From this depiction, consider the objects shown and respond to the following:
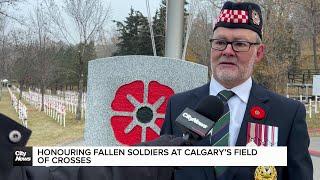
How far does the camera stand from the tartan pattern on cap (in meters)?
2.07

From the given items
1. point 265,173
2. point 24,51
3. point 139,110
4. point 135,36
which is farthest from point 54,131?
point 265,173

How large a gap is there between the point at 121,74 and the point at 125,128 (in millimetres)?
370

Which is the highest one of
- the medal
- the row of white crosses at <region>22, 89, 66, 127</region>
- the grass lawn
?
the medal

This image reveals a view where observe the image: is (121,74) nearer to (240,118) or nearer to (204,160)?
(240,118)

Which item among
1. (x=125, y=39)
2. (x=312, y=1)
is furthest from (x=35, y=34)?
(x=312, y=1)

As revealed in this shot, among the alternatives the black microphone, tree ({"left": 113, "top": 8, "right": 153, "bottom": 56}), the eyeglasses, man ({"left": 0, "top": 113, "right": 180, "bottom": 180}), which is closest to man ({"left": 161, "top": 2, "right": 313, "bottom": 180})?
the eyeglasses

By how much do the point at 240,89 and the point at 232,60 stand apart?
131 millimetres

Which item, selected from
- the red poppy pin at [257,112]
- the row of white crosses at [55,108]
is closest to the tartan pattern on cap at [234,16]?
the red poppy pin at [257,112]

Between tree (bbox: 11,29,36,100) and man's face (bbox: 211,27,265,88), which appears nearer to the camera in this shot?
man's face (bbox: 211,27,265,88)

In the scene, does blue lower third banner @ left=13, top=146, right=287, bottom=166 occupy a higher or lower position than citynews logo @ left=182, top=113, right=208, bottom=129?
lower

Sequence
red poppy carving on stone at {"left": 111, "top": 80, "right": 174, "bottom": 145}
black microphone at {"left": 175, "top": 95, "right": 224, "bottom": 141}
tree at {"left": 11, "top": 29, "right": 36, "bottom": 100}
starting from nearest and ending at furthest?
black microphone at {"left": 175, "top": 95, "right": 224, "bottom": 141} < red poppy carving on stone at {"left": 111, "top": 80, "right": 174, "bottom": 145} < tree at {"left": 11, "top": 29, "right": 36, "bottom": 100}

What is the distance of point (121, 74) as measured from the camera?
3359mm

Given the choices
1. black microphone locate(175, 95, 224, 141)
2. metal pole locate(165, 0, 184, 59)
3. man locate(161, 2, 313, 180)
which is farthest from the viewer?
metal pole locate(165, 0, 184, 59)

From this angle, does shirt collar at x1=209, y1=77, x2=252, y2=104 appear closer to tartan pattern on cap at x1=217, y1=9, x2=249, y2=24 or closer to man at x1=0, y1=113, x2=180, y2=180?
tartan pattern on cap at x1=217, y1=9, x2=249, y2=24
